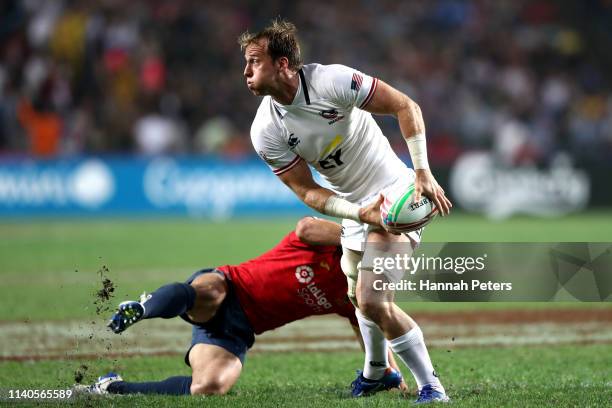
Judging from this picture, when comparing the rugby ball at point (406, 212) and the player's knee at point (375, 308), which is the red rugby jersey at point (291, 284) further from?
the rugby ball at point (406, 212)

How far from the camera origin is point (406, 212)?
5059 mm

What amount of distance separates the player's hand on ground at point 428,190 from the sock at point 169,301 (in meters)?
1.46

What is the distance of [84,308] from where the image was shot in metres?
9.41

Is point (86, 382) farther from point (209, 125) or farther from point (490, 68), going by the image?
point (490, 68)

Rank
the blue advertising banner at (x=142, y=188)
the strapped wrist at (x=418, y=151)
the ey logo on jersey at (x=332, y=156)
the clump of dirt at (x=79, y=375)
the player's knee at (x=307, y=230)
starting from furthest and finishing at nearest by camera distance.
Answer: the blue advertising banner at (x=142, y=188), the player's knee at (x=307, y=230), the ey logo on jersey at (x=332, y=156), the clump of dirt at (x=79, y=375), the strapped wrist at (x=418, y=151)

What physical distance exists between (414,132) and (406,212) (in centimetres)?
46

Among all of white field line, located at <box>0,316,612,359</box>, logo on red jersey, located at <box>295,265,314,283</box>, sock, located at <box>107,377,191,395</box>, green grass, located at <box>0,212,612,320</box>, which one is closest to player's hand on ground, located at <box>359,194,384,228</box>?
logo on red jersey, located at <box>295,265,314,283</box>

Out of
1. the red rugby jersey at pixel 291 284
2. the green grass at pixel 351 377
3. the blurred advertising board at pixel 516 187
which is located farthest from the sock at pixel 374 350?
the blurred advertising board at pixel 516 187

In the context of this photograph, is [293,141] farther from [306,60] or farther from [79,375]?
[306,60]

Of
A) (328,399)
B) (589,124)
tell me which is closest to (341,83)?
(328,399)

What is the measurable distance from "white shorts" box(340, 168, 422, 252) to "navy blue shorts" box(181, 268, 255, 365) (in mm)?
865

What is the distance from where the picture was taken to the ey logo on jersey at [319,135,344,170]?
5.58 meters

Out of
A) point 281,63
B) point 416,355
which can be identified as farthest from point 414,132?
point 416,355

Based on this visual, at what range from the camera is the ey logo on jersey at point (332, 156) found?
5582 mm
